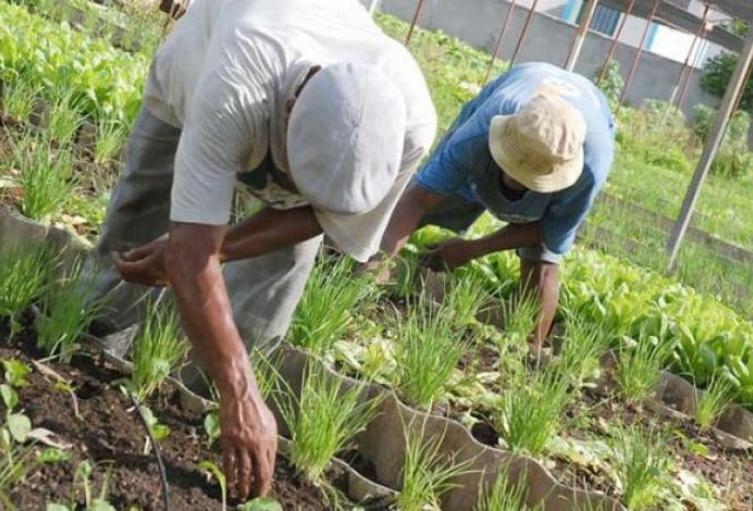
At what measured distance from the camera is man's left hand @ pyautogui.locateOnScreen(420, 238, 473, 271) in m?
4.62

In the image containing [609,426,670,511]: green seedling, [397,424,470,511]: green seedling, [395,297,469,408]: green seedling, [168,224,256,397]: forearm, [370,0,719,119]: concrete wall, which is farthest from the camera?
[370,0,719,119]: concrete wall

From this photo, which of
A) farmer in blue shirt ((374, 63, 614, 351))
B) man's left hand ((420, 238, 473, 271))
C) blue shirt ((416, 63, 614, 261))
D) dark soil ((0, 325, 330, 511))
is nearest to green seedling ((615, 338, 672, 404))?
farmer in blue shirt ((374, 63, 614, 351))

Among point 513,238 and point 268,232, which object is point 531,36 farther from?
point 268,232

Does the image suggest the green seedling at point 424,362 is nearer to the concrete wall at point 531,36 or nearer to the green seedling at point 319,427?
the green seedling at point 319,427

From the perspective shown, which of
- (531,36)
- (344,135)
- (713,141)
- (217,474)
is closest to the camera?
(344,135)

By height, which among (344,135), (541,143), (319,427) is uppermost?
(344,135)

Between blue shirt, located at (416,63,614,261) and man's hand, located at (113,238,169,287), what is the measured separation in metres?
1.67

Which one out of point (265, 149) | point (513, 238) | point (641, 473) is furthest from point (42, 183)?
point (641, 473)

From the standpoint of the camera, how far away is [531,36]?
1004 inches

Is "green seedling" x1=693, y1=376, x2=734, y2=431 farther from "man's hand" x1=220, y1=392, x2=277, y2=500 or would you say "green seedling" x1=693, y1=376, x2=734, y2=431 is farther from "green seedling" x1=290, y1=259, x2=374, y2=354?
"man's hand" x1=220, y1=392, x2=277, y2=500

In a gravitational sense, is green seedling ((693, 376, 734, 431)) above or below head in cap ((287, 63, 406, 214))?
below

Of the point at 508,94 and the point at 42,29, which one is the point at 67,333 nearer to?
the point at 508,94

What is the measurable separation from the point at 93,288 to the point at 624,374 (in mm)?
1991

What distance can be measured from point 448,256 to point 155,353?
1.92m
